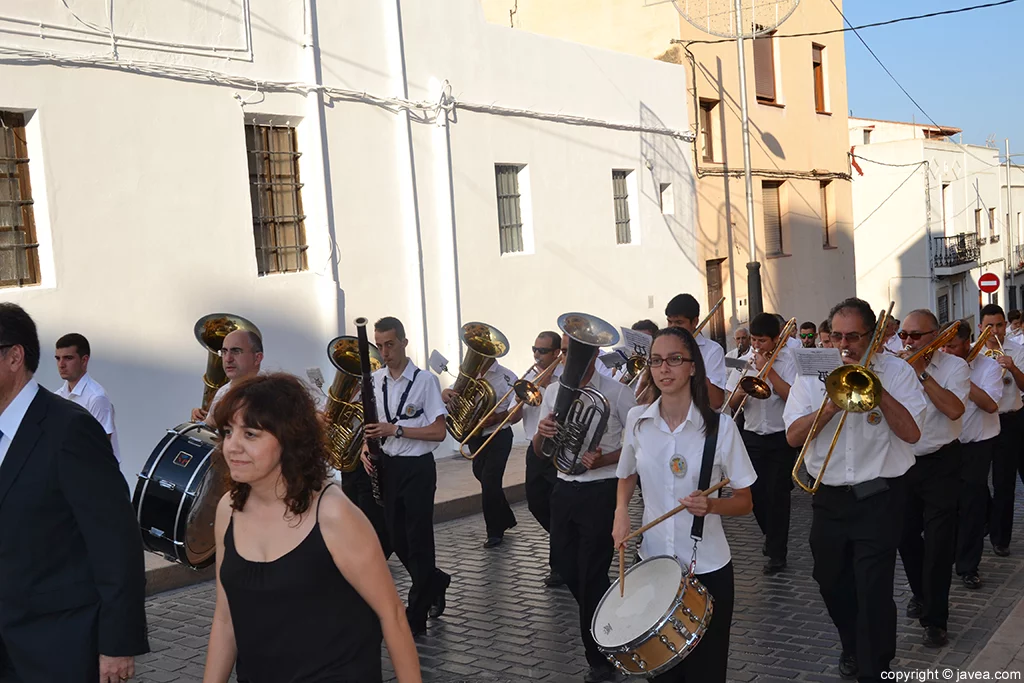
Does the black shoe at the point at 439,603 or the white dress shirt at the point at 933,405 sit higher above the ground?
the white dress shirt at the point at 933,405

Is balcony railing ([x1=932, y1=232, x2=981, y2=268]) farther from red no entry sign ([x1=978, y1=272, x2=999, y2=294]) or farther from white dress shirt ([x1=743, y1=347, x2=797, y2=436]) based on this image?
white dress shirt ([x1=743, y1=347, x2=797, y2=436])

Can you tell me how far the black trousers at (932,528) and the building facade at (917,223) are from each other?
29700mm

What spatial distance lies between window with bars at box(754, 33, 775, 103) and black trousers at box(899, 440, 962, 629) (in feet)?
57.4

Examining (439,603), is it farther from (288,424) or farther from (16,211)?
(16,211)

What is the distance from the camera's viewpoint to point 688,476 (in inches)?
183

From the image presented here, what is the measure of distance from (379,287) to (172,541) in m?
8.51

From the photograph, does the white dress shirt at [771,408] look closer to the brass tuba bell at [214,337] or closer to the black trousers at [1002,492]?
the black trousers at [1002,492]

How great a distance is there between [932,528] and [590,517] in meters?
2.08

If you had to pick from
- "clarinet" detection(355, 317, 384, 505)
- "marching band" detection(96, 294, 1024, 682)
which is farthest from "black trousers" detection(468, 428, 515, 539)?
"clarinet" detection(355, 317, 384, 505)

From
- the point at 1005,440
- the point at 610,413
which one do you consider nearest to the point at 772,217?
the point at 1005,440

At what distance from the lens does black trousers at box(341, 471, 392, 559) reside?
737 cm

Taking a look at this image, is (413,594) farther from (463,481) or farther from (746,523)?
(463,481)

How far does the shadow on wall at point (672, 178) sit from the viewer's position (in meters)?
19.2

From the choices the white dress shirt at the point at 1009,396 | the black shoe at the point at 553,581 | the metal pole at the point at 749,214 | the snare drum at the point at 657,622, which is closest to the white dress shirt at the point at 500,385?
the black shoe at the point at 553,581
